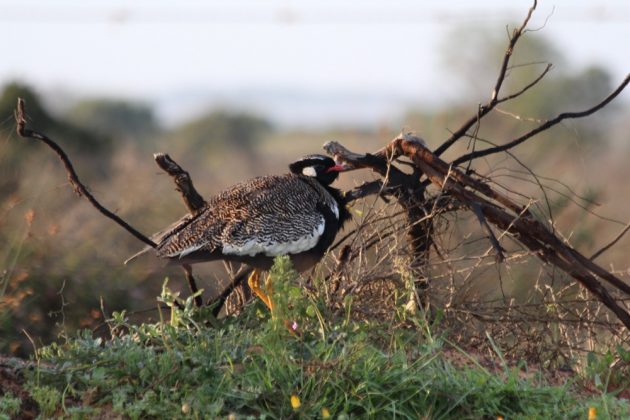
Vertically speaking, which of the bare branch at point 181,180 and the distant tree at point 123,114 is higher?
the distant tree at point 123,114

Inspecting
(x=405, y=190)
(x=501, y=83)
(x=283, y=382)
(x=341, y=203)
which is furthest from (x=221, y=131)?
(x=283, y=382)

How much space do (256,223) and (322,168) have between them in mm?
726

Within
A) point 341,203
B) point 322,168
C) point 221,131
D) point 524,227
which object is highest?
point 221,131

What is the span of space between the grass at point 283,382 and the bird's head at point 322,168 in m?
1.50

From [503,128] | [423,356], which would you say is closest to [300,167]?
[423,356]

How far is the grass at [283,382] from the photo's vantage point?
4.66 m

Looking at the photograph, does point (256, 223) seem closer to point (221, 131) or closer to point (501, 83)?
point (501, 83)

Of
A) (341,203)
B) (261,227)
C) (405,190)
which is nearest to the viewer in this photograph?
(261,227)

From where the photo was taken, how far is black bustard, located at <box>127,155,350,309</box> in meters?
5.93

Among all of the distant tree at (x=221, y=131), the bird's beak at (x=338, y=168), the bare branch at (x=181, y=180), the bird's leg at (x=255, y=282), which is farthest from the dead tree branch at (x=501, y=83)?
the distant tree at (x=221, y=131)

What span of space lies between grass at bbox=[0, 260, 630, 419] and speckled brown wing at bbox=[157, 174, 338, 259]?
0.77m

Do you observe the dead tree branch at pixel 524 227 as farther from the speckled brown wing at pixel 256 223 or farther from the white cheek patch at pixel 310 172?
the white cheek patch at pixel 310 172

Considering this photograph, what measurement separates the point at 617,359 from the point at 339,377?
173 cm

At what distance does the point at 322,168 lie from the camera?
6.62 meters
